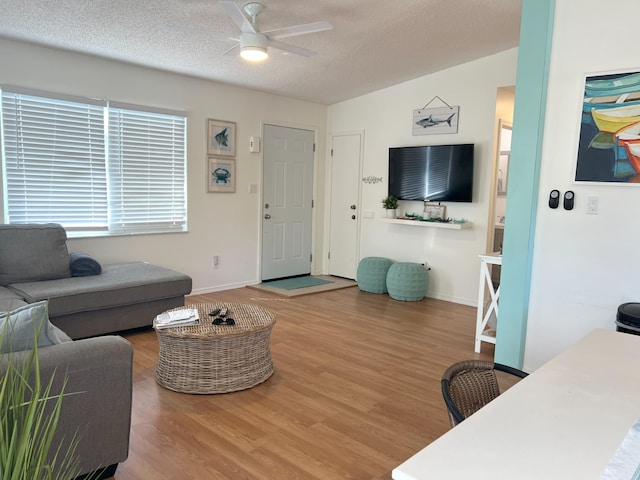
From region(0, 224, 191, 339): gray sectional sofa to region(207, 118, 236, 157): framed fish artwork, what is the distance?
→ 1829 mm

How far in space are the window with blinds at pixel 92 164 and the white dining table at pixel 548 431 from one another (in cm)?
431

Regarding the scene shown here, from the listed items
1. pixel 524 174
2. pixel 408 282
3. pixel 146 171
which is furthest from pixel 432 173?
pixel 146 171

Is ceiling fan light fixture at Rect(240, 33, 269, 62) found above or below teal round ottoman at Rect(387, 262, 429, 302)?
above

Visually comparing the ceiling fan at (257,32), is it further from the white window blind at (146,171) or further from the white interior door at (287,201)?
the white interior door at (287,201)

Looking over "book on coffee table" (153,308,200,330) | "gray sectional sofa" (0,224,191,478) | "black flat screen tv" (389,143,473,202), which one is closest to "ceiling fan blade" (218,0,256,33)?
"book on coffee table" (153,308,200,330)

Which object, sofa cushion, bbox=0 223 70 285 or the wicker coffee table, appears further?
sofa cushion, bbox=0 223 70 285

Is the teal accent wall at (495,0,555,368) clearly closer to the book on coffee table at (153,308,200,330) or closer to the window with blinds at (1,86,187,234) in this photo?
the book on coffee table at (153,308,200,330)

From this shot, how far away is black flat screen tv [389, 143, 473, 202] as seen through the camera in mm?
5129

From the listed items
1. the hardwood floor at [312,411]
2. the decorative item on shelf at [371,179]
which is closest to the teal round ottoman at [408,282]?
the hardwood floor at [312,411]

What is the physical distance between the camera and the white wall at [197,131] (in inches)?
165

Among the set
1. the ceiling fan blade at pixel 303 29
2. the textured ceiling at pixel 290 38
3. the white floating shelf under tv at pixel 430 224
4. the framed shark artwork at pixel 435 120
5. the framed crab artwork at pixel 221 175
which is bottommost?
the white floating shelf under tv at pixel 430 224

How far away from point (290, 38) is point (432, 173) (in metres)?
2.25

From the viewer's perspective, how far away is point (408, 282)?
534 centimetres

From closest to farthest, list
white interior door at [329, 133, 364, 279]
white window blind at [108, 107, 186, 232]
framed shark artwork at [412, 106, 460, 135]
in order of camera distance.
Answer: white window blind at [108, 107, 186, 232] → framed shark artwork at [412, 106, 460, 135] → white interior door at [329, 133, 364, 279]
